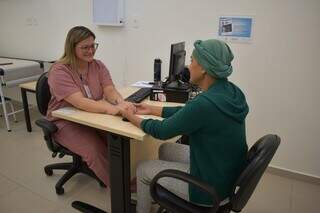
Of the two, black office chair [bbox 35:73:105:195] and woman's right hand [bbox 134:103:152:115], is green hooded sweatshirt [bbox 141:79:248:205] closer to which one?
woman's right hand [bbox 134:103:152:115]

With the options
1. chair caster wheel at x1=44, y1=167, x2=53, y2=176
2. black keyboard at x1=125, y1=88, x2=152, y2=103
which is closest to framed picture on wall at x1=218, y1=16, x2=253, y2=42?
black keyboard at x1=125, y1=88, x2=152, y2=103

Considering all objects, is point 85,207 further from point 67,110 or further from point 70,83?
point 70,83

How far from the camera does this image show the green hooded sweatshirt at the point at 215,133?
1174 millimetres

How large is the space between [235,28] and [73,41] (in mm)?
1354

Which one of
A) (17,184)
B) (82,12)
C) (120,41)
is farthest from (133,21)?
(17,184)

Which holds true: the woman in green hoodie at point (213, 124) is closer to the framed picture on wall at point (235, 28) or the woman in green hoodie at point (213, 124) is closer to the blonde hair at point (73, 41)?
the blonde hair at point (73, 41)

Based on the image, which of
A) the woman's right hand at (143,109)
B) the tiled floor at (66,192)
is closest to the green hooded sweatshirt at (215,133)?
the woman's right hand at (143,109)

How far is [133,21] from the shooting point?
9.35 feet

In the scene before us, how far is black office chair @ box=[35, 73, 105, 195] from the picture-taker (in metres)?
1.90

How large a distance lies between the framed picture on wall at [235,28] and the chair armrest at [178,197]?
1.54 metres

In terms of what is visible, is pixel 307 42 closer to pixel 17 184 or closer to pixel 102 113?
pixel 102 113

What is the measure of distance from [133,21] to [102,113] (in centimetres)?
146

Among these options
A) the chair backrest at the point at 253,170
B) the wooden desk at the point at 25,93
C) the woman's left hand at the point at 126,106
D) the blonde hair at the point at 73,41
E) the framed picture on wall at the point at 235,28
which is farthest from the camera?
the wooden desk at the point at 25,93

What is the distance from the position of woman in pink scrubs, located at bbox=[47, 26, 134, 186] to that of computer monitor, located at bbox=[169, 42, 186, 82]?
45cm
